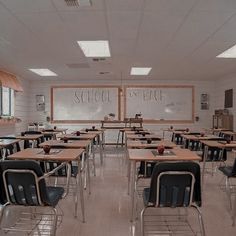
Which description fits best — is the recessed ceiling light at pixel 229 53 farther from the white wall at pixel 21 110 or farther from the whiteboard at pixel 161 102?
the white wall at pixel 21 110

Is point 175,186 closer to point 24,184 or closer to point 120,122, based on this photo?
point 24,184

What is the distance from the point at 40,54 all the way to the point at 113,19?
2.77 meters

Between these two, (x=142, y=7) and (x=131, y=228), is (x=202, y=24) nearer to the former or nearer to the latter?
(x=142, y=7)

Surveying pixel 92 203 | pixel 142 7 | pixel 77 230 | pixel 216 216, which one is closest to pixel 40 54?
pixel 142 7

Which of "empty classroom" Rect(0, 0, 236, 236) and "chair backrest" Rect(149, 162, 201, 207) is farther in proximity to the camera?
"empty classroom" Rect(0, 0, 236, 236)

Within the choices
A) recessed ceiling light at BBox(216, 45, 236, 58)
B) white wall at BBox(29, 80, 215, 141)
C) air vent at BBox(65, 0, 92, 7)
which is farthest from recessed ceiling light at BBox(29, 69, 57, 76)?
air vent at BBox(65, 0, 92, 7)

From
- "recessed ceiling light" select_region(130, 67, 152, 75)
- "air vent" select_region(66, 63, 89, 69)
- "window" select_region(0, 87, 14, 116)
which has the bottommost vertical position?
"window" select_region(0, 87, 14, 116)

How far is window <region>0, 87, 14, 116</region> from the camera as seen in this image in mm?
8555

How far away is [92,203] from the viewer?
363 centimetres

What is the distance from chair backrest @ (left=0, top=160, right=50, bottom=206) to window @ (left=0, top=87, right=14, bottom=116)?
22.4ft

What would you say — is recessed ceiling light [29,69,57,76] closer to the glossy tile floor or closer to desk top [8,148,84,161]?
the glossy tile floor

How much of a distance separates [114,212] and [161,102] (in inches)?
302

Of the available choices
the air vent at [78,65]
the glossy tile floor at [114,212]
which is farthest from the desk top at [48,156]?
the air vent at [78,65]

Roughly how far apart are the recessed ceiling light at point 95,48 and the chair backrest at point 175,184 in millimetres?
3558
